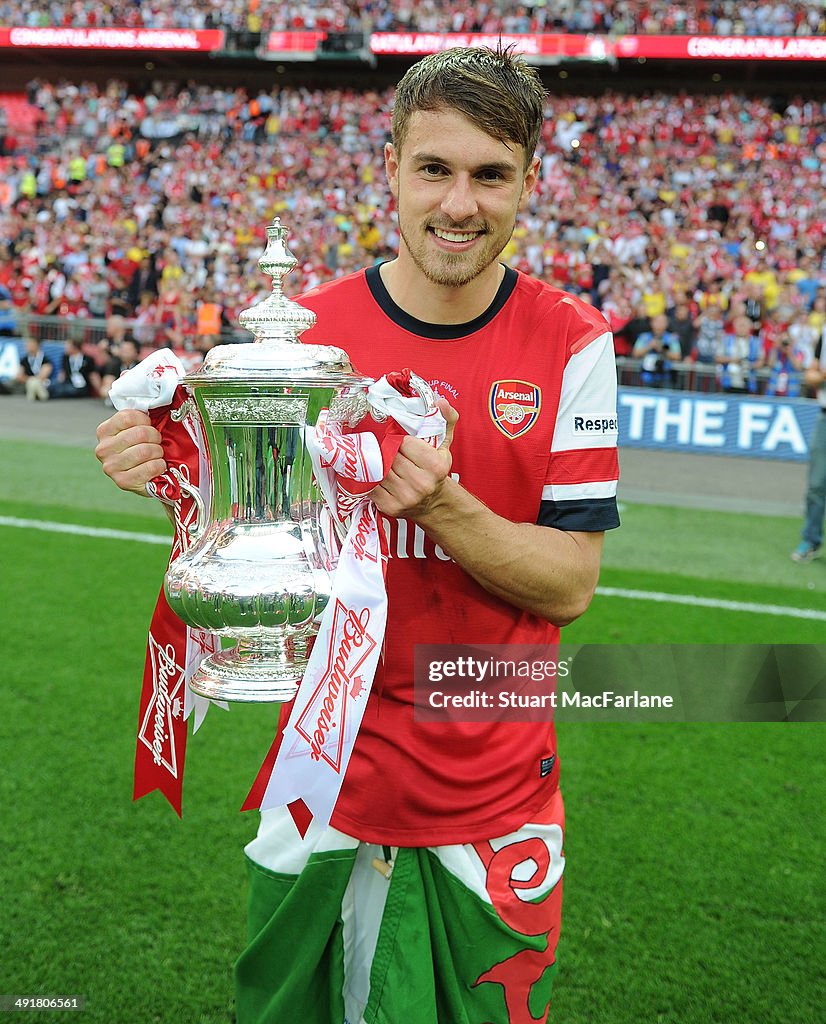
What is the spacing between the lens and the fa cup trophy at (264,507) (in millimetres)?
1481

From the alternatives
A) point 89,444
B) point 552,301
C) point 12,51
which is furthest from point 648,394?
point 12,51

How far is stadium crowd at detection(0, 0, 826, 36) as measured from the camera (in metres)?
21.9

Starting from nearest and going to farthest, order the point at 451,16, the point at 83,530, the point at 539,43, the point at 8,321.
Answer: the point at 83,530 → the point at 8,321 → the point at 539,43 → the point at 451,16

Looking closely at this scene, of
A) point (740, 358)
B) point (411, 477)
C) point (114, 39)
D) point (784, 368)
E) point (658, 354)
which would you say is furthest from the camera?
point (114, 39)

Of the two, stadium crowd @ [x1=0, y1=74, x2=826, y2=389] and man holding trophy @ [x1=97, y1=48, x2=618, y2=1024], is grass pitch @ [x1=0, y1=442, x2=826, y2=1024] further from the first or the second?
stadium crowd @ [x1=0, y1=74, x2=826, y2=389]

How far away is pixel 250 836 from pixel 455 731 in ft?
6.53

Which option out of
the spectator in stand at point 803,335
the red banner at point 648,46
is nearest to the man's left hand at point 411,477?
the spectator in stand at point 803,335

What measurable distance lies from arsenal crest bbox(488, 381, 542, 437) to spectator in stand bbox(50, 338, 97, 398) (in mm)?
12928

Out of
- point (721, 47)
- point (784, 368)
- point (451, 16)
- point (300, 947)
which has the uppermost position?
point (451, 16)

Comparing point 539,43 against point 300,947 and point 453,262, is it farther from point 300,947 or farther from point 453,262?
point 300,947

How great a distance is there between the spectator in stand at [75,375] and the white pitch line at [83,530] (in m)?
6.48

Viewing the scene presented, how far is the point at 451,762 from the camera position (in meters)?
1.84

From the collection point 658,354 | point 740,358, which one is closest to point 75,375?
point 658,354

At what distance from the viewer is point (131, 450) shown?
163cm
